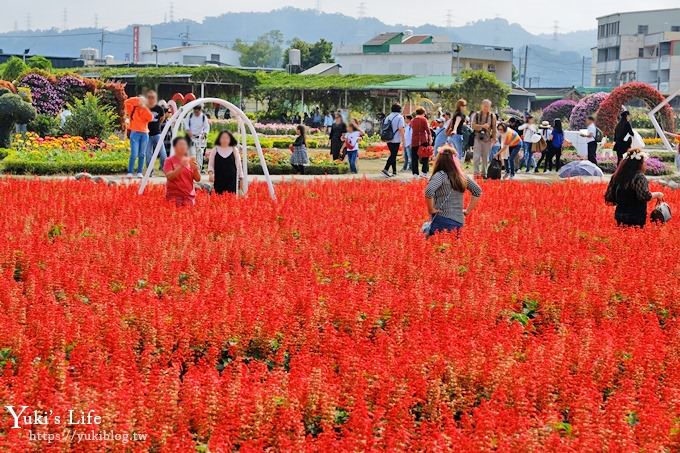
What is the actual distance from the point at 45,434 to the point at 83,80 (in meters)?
34.4

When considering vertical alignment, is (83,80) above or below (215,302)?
above

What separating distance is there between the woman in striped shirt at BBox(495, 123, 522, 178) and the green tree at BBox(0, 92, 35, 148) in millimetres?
12267

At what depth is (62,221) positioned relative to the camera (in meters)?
12.0

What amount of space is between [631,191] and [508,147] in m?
8.83

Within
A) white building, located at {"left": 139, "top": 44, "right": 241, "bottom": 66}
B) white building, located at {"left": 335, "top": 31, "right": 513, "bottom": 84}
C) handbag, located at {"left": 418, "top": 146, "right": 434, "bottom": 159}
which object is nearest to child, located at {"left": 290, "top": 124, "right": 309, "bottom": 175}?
handbag, located at {"left": 418, "top": 146, "right": 434, "bottom": 159}

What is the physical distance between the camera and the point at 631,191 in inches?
520

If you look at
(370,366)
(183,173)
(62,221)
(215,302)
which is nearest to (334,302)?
(215,302)

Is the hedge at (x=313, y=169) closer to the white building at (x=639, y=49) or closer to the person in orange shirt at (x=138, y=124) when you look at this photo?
the person in orange shirt at (x=138, y=124)

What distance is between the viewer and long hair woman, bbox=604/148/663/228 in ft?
43.1

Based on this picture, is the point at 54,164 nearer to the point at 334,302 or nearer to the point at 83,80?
the point at 334,302

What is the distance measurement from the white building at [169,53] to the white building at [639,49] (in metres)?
45.3

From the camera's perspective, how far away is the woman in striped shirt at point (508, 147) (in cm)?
2181

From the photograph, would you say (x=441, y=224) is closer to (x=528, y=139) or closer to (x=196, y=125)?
(x=196, y=125)

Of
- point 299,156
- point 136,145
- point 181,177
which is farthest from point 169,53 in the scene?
point 181,177
